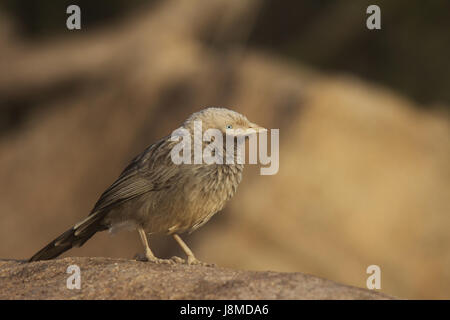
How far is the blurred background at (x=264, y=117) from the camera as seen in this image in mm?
9992

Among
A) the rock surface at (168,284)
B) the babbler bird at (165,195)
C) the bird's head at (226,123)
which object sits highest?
the bird's head at (226,123)

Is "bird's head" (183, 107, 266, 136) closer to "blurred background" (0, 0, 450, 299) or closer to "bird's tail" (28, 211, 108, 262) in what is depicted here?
"bird's tail" (28, 211, 108, 262)

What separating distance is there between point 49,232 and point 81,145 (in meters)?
1.72

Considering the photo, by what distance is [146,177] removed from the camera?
231 inches

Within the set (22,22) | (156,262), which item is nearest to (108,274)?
(156,262)

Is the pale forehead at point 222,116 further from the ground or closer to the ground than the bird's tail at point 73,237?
further from the ground

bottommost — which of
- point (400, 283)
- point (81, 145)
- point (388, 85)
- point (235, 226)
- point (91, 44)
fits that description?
point (400, 283)

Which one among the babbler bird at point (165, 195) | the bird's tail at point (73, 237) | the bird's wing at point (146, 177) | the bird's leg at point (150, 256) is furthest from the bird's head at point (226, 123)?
the bird's tail at point (73, 237)

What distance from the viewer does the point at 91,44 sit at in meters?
13.9

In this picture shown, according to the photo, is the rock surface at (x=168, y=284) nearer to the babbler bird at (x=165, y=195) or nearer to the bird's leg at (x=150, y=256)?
the bird's leg at (x=150, y=256)

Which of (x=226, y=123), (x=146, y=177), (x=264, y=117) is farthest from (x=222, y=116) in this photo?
(x=264, y=117)

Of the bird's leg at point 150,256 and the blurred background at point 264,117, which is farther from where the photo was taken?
the blurred background at point 264,117

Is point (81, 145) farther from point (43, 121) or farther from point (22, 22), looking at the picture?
point (22, 22)

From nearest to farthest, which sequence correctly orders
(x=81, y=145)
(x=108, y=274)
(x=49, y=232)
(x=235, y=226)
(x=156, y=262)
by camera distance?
(x=108, y=274) → (x=156, y=262) → (x=235, y=226) → (x=49, y=232) → (x=81, y=145)
